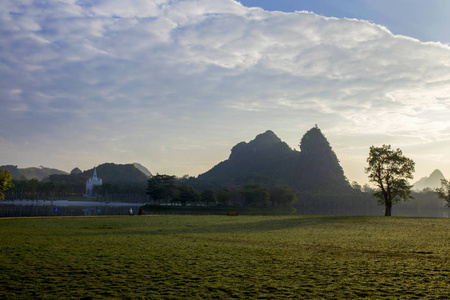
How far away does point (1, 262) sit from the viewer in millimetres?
15258

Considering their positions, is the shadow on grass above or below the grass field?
below

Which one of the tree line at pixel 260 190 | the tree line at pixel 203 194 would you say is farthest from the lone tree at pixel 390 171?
the tree line at pixel 203 194

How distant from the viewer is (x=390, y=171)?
220ft

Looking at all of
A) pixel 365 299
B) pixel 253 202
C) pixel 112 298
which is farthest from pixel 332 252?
pixel 253 202

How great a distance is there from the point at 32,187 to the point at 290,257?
192m

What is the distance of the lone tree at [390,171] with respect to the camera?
2623 inches

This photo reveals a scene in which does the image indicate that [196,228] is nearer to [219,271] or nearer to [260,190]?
[219,271]

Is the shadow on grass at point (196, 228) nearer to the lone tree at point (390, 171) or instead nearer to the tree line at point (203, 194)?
the lone tree at point (390, 171)

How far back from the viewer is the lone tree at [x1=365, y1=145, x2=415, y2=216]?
6662 cm

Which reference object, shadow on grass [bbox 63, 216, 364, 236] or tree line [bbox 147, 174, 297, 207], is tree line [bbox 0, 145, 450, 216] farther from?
shadow on grass [bbox 63, 216, 364, 236]

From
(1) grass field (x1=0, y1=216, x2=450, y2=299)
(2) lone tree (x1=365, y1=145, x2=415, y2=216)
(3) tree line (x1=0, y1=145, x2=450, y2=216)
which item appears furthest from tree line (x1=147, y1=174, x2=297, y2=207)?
(1) grass field (x1=0, y1=216, x2=450, y2=299)

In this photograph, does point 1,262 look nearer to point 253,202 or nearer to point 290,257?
point 290,257

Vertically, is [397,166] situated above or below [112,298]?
above

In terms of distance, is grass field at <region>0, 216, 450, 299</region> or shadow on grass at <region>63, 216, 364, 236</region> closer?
grass field at <region>0, 216, 450, 299</region>
